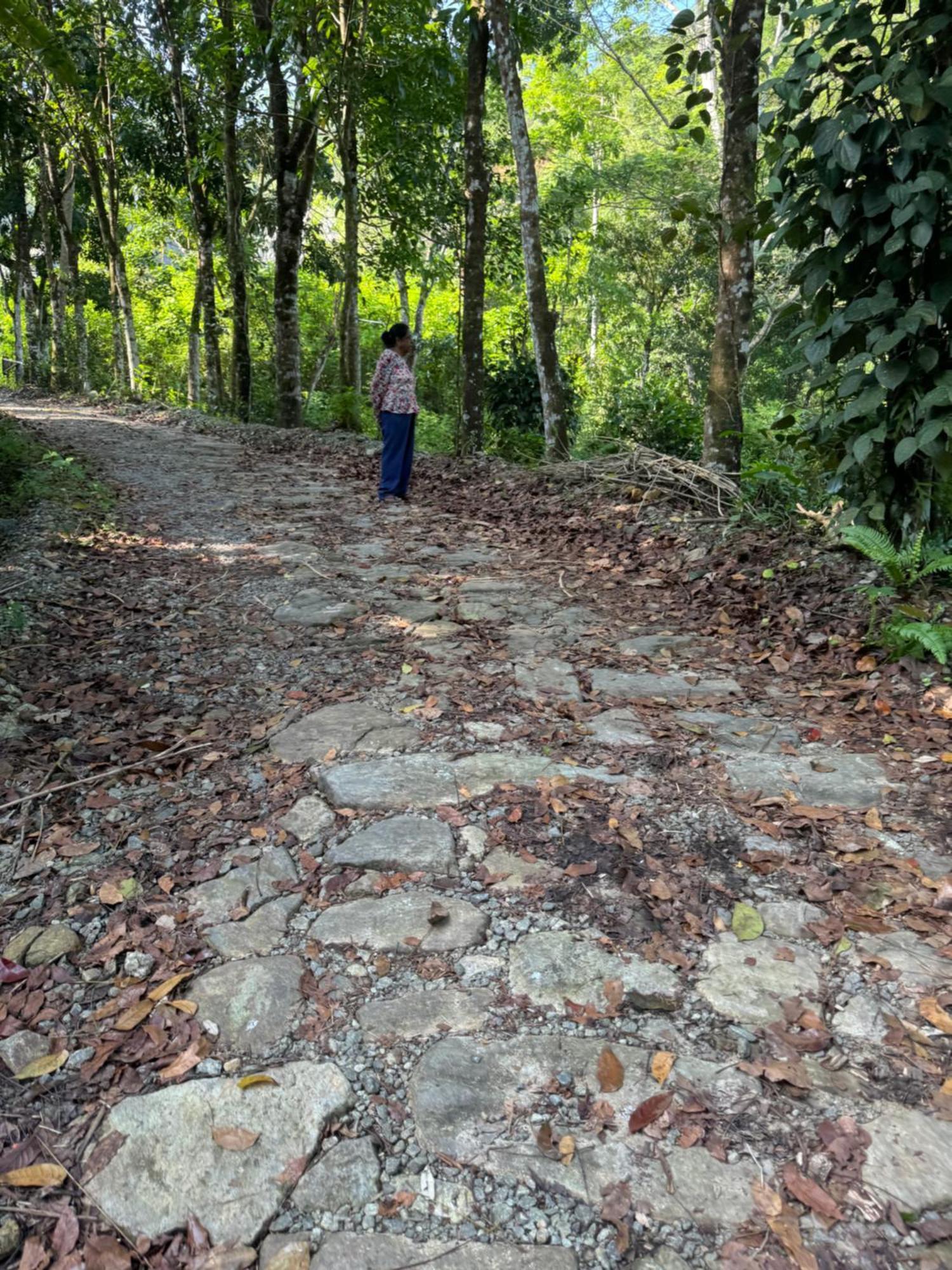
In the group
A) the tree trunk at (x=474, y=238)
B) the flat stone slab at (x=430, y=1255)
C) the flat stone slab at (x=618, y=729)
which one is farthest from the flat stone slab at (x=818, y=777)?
the tree trunk at (x=474, y=238)

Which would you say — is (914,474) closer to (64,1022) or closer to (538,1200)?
(538,1200)

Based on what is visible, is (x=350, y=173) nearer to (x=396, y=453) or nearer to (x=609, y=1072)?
(x=396, y=453)

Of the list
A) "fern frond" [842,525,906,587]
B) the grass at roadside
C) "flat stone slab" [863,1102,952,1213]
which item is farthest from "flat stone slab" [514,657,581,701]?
the grass at roadside

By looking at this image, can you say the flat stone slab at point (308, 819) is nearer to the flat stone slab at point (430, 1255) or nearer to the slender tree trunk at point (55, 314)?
the flat stone slab at point (430, 1255)

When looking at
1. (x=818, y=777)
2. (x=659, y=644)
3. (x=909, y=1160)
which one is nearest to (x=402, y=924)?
(x=909, y=1160)

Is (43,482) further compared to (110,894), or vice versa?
(43,482)

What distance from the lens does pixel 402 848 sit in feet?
9.09

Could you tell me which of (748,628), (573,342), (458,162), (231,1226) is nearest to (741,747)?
(748,628)

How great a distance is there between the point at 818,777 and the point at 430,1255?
7.25 ft

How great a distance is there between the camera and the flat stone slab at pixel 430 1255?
1.54 meters

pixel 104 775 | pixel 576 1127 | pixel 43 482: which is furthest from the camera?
pixel 43 482

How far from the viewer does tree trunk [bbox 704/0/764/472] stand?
557 cm

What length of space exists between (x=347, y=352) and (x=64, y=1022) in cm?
1262

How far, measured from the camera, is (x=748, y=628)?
4.68 meters
